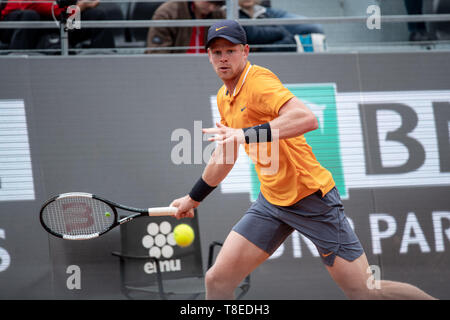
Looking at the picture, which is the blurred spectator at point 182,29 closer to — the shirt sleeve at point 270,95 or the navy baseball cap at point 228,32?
the navy baseball cap at point 228,32

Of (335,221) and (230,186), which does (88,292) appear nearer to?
(230,186)

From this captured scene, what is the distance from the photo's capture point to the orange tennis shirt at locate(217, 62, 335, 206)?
2836 mm

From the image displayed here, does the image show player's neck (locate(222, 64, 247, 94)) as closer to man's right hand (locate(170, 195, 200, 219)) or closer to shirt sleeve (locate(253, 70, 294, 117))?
shirt sleeve (locate(253, 70, 294, 117))

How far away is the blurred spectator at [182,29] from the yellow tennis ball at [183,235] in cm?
190

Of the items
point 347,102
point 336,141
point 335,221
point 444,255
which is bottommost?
point 444,255

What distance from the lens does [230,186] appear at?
484 cm

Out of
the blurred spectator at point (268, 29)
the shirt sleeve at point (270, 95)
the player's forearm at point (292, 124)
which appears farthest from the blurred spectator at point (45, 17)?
the player's forearm at point (292, 124)

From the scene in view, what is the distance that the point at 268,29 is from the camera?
529 cm

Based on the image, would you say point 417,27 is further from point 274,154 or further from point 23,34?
point 23,34

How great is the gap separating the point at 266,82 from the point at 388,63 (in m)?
2.76

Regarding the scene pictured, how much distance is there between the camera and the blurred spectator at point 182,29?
207 inches

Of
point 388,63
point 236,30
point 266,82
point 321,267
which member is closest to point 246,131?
point 266,82

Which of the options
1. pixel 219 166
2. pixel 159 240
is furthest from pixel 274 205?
pixel 159 240

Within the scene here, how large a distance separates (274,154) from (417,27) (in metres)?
3.57
